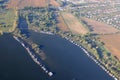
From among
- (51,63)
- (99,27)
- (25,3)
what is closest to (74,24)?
(99,27)

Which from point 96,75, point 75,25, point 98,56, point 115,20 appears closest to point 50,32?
point 75,25

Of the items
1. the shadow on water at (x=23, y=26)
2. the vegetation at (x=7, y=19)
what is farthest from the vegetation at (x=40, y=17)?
the vegetation at (x=7, y=19)

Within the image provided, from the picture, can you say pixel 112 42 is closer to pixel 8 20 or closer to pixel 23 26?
pixel 23 26

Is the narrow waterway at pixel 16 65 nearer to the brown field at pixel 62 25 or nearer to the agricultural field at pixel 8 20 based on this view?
the agricultural field at pixel 8 20

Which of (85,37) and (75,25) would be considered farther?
(75,25)

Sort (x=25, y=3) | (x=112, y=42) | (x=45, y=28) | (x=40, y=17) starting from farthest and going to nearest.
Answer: (x=25, y=3), (x=40, y=17), (x=45, y=28), (x=112, y=42)

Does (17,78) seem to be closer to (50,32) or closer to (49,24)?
(50,32)
